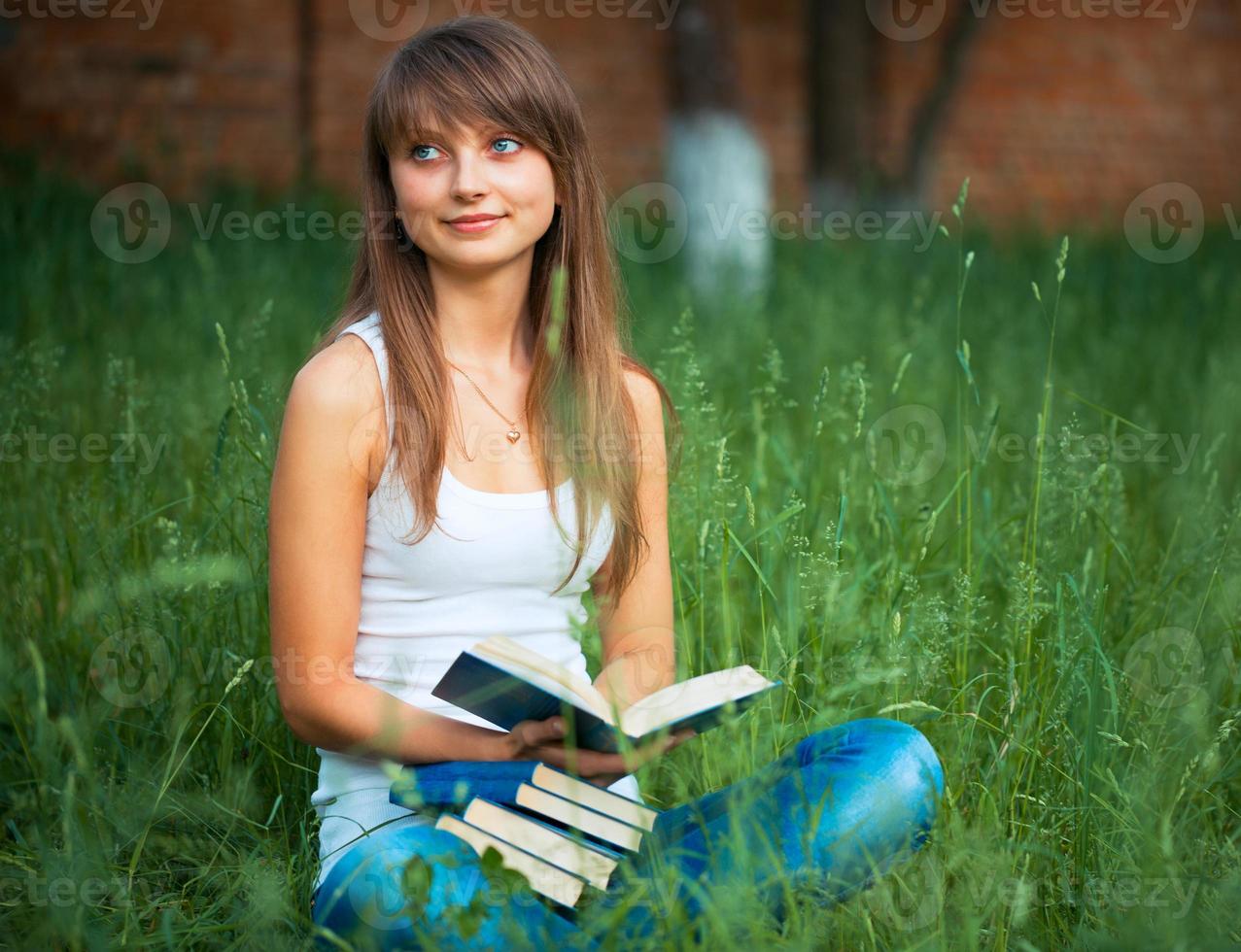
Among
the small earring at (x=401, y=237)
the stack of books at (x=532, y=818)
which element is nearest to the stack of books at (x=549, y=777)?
the stack of books at (x=532, y=818)

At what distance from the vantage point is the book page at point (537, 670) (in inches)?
53.2

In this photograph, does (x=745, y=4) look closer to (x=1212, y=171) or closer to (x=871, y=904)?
(x=1212, y=171)

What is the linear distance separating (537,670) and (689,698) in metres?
0.18

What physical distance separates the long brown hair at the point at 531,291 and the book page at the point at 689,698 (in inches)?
14.5

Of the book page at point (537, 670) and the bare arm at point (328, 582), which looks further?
the bare arm at point (328, 582)

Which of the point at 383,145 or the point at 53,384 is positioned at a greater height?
the point at 383,145

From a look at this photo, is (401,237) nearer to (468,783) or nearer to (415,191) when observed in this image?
(415,191)

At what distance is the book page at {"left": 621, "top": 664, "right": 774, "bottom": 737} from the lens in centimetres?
138

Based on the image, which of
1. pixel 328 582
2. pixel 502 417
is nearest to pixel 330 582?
pixel 328 582

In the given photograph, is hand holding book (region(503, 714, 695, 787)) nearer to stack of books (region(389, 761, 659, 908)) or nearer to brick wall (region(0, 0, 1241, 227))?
stack of books (region(389, 761, 659, 908))

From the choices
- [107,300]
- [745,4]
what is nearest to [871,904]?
[107,300]

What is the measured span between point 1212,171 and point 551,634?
11587 millimetres

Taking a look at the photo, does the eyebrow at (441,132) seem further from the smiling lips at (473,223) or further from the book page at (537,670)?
the book page at (537,670)

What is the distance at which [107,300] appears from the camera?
472 centimetres
